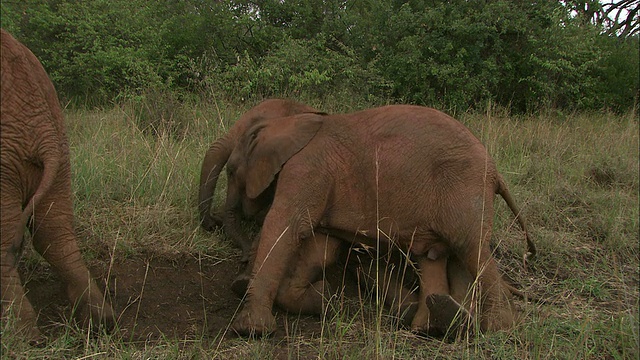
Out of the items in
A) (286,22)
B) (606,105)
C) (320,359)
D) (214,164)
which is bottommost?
(320,359)

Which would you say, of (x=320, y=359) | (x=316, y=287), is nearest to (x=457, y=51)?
(x=316, y=287)

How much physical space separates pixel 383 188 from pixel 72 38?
8.08m

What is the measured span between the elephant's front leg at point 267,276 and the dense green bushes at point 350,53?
4892mm

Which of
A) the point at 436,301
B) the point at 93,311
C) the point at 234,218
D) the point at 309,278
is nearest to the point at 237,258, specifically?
the point at 234,218

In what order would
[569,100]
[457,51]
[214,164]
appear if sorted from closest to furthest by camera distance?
[214,164] < [457,51] < [569,100]

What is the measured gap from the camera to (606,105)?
10.1 metres

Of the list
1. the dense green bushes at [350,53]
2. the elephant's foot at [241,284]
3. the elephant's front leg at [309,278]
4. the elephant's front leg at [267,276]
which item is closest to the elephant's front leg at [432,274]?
the elephant's front leg at [309,278]

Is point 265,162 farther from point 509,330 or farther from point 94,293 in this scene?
point 509,330

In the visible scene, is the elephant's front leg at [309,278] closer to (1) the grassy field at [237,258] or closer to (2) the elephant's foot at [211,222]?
(1) the grassy field at [237,258]

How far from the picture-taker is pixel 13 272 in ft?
8.21

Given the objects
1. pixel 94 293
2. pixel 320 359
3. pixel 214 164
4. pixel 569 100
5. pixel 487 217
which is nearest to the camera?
pixel 320 359

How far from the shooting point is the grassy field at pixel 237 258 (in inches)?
104

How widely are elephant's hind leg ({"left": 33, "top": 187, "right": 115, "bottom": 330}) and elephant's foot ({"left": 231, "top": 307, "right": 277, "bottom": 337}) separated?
0.67 m

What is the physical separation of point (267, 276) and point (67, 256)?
3.58ft
